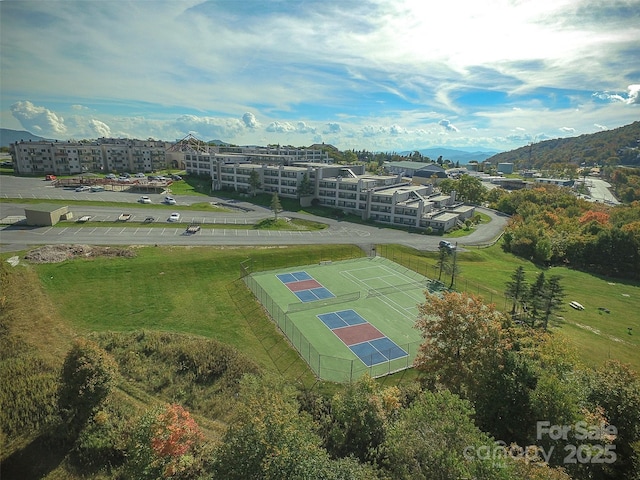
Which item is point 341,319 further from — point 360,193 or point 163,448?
point 360,193

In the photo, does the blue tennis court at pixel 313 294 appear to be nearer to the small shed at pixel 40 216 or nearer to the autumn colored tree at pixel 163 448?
the autumn colored tree at pixel 163 448

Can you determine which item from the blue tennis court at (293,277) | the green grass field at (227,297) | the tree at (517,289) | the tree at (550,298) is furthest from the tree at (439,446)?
the blue tennis court at (293,277)

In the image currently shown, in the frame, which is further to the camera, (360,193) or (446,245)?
(360,193)

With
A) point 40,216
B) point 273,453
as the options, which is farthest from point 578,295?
point 40,216

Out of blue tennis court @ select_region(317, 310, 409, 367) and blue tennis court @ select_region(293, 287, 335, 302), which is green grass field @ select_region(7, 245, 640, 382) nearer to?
blue tennis court @ select_region(317, 310, 409, 367)

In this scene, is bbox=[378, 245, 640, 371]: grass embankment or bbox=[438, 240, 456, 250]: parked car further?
bbox=[438, 240, 456, 250]: parked car

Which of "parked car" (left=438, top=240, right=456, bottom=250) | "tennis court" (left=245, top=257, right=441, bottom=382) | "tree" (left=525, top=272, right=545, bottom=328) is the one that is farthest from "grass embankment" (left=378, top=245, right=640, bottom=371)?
"tennis court" (left=245, top=257, right=441, bottom=382)
